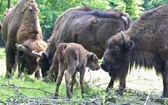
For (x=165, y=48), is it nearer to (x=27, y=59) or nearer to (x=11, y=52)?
(x=27, y=59)

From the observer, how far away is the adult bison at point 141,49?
8.90m

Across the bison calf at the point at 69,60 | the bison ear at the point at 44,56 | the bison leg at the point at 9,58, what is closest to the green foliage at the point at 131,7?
the bison leg at the point at 9,58

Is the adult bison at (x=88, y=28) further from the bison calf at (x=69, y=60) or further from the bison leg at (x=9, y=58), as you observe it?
the bison calf at (x=69, y=60)

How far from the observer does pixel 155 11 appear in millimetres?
9367

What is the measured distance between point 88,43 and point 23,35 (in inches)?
68.4

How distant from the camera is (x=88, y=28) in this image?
425 inches

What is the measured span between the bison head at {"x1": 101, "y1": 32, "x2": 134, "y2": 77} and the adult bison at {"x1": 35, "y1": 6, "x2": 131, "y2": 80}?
1144 mm

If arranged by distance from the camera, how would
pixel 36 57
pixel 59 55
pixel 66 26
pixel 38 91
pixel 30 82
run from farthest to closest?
pixel 66 26
pixel 36 57
pixel 30 82
pixel 38 91
pixel 59 55

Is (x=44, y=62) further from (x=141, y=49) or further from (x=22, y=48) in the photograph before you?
(x=141, y=49)

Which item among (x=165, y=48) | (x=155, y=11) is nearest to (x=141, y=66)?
(x=165, y=48)

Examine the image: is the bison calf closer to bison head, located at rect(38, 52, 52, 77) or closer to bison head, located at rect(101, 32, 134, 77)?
bison head, located at rect(101, 32, 134, 77)

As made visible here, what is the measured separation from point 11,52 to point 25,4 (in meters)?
1.39

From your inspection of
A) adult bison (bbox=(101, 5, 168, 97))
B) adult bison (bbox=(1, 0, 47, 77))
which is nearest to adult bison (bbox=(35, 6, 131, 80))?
adult bison (bbox=(1, 0, 47, 77))

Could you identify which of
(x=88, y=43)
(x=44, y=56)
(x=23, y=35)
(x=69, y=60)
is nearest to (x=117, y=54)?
(x=69, y=60)
